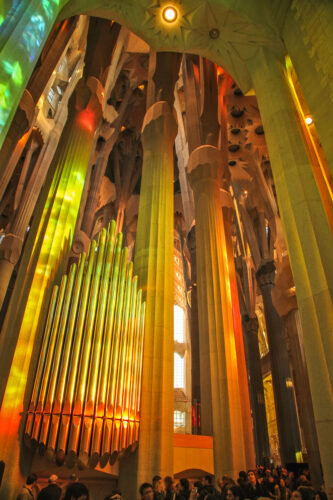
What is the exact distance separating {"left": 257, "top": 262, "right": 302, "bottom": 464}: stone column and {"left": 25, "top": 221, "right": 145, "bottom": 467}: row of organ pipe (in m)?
9.34

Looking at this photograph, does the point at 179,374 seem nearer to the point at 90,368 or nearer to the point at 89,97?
the point at 89,97

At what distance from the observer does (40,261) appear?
195 inches

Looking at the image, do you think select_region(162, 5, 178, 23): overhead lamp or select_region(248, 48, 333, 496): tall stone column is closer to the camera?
select_region(248, 48, 333, 496): tall stone column

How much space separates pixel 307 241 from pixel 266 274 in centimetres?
1290

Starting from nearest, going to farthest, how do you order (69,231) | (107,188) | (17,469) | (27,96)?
(17,469) < (69,231) < (27,96) < (107,188)

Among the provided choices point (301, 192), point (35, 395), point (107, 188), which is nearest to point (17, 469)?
point (35, 395)

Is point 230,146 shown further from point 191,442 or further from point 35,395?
point 35,395

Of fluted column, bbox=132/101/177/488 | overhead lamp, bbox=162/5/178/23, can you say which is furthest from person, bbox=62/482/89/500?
overhead lamp, bbox=162/5/178/23

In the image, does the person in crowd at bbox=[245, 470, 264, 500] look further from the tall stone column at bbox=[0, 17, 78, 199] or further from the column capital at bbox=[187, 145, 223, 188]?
the tall stone column at bbox=[0, 17, 78, 199]

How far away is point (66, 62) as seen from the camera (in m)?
14.1

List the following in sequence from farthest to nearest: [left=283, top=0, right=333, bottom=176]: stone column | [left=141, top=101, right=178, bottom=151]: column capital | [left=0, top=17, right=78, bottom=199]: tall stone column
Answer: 1. [left=141, top=101, right=178, bottom=151]: column capital
2. [left=0, top=17, right=78, bottom=199]: tall stone column
3. [left=283, top=0, right=333, bottom=176]: stone column

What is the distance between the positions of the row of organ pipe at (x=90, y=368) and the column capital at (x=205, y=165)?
4.05 m

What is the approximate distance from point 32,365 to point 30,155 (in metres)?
10.9

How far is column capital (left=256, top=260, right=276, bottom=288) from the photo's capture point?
604 inches
